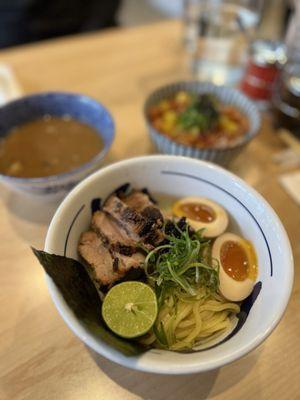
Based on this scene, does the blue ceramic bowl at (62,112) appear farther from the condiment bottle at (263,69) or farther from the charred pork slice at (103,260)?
the condiment bottle at (263,69)

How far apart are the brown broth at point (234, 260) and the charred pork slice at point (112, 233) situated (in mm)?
241

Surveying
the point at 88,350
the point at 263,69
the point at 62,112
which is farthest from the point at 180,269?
the point at 263,69

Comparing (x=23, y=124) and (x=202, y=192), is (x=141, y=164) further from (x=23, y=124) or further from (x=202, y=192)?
(x=23, y=124)

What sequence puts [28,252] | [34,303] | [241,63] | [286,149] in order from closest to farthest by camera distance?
[34,303] → [28,252] → [286,149] → [241,63]

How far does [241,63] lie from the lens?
187 centimetres

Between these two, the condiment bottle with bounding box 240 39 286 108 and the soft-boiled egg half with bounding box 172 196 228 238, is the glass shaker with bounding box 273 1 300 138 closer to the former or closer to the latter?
the condiment bottle with bounding box 240 39 286 108

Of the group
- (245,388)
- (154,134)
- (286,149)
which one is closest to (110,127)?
(154,134)

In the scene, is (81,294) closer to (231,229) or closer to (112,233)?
(112,233)

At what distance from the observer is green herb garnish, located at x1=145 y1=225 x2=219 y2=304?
860 millimetres

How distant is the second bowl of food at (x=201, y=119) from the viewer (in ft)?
4.19

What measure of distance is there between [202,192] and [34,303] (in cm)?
57

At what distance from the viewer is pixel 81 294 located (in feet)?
2.66

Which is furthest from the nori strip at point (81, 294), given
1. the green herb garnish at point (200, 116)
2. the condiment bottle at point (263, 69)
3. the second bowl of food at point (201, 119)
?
the condiment bottle at point (263, 69)

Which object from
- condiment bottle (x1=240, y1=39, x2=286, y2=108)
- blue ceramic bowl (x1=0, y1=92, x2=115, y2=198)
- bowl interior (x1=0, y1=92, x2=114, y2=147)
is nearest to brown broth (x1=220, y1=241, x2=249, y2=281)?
blue ceramic bowl (x1=0, y1=92, x2=115, y2=198)
